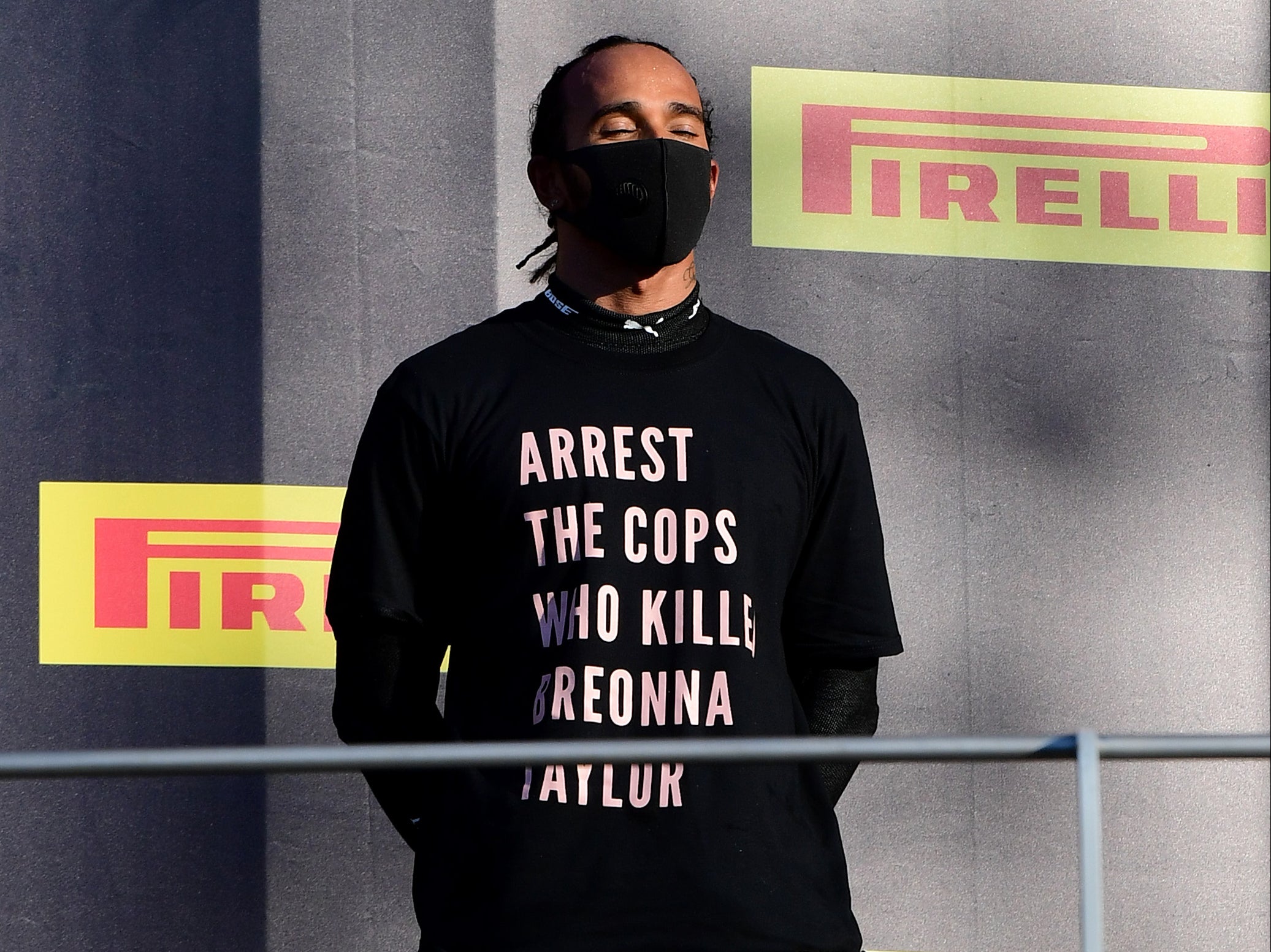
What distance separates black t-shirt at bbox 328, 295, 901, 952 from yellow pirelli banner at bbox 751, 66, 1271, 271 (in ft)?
3.64

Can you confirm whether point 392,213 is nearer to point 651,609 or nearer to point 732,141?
point 732,141

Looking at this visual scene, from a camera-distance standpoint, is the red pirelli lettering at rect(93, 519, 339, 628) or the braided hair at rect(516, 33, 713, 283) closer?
the braided hair at rect(516, 33, 713, 283)

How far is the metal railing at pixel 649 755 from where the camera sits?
116 cm

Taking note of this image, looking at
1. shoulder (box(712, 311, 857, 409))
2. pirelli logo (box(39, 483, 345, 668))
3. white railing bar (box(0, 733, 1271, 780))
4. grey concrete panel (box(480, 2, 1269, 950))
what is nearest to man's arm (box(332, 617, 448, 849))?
white railing bar (box(0, 733, 1271, 780))

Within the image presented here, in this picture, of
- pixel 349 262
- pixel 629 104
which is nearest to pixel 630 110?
pixel 629 104

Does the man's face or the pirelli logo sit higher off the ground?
the man's face

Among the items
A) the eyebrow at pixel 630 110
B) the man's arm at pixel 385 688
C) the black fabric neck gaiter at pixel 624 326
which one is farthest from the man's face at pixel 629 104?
the man's arm at pixel 385 688

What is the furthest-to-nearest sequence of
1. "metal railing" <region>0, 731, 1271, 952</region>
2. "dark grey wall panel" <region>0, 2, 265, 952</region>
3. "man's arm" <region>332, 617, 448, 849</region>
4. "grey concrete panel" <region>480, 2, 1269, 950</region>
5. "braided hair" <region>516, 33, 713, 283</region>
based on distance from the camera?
"grey concrete panel" <region>480, 2, 1269, 950</region> → "dark grey wall panel" <region>0, 2, 265, 952</region> → "braided hair" <region>516, 33, 713, 283</region> → "man's arm" <region>332, 617, 448, 849</region> → "metal railing" <region>0, 731, 1271, 952</region>

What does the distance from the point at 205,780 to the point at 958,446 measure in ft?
4.83

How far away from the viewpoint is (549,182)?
167cm

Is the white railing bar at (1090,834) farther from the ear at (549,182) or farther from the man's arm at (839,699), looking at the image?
the ear at (549,182)

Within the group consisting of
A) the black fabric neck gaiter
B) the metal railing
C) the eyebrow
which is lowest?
the metal railing

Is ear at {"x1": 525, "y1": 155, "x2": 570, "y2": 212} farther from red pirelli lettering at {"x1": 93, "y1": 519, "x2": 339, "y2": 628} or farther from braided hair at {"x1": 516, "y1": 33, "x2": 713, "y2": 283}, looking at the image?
red pirelli lettering at {"x1": 93, "y1": 519, "x2": 339, "y2": 628}

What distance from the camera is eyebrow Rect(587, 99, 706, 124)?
1624 millimetres
